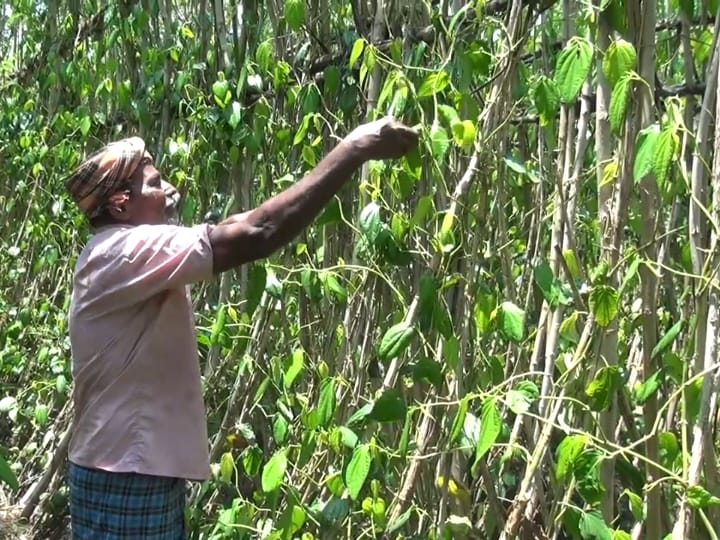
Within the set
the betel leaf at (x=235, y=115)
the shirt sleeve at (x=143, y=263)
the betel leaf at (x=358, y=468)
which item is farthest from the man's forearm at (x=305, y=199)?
the betel leaf at (x=235, y=115)

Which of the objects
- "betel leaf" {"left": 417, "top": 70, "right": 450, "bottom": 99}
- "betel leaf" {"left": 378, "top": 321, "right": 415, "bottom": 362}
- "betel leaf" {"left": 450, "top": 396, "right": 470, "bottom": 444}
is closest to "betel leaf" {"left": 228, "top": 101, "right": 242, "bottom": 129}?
"betel leaf" {"left": 417, "top": 70, "right": 450, "bottom": 99}

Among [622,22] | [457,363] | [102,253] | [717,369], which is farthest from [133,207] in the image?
[717,369]

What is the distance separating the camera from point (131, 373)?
59.7 inches

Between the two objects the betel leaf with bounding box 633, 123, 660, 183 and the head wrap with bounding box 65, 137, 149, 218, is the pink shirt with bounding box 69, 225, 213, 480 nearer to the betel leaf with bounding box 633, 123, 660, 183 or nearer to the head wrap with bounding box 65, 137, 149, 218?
the head wrap with bounding box 65, 137, 149, 218

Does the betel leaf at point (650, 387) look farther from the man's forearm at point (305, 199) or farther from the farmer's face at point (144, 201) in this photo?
the farmer's face at point (144, 201)

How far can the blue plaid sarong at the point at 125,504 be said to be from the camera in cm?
152

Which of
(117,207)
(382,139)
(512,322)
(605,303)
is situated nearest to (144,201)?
(117,207)

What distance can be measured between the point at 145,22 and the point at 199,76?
25 centimetres

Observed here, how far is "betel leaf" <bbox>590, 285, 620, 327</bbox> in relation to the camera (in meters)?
1.23

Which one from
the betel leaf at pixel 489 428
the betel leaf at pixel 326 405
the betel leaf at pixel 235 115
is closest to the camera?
the betel leaf at pixel 489 428

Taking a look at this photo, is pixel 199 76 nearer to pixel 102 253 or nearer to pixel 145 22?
pixel 145 22

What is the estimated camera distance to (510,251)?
1.73 metres

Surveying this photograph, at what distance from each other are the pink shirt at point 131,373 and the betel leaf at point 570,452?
0.63 m

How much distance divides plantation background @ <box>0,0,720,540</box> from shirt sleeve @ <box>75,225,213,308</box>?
0.21 m
